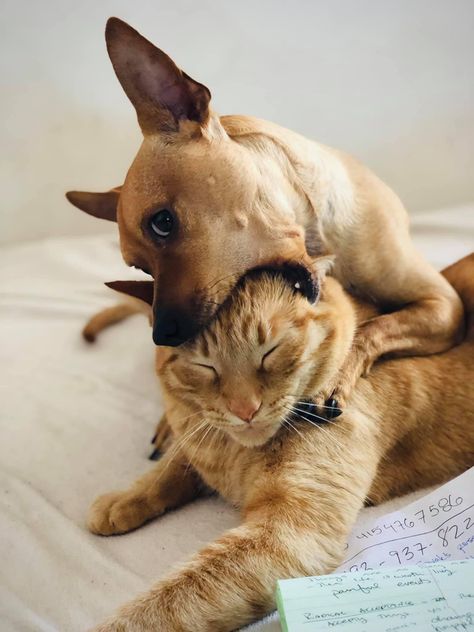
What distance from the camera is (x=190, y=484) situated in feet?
3.89

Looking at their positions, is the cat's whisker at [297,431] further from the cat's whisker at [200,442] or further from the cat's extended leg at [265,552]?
the cat's whisker at [200,442]

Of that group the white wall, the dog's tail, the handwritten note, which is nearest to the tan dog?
the handwritten note

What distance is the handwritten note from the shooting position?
0.71 m

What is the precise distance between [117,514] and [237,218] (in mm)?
541

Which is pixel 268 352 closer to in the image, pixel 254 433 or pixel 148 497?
pixel 254 433

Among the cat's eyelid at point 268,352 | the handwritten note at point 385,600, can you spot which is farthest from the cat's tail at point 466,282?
the handwritten note at point 385,600

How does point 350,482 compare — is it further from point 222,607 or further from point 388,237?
point 388,237

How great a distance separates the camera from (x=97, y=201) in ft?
4.37

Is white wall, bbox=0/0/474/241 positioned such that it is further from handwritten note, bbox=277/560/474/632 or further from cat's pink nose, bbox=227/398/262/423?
→ handwritten note, bbox=277/560/474/632

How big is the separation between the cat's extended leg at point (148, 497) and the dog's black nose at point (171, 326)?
28 cm

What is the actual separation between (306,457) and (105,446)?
521mm

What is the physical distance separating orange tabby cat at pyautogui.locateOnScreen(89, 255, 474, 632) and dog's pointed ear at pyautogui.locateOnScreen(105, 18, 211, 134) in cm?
32

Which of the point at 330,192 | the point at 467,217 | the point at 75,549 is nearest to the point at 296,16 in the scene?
the point at 467,217

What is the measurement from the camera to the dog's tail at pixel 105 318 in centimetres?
171
